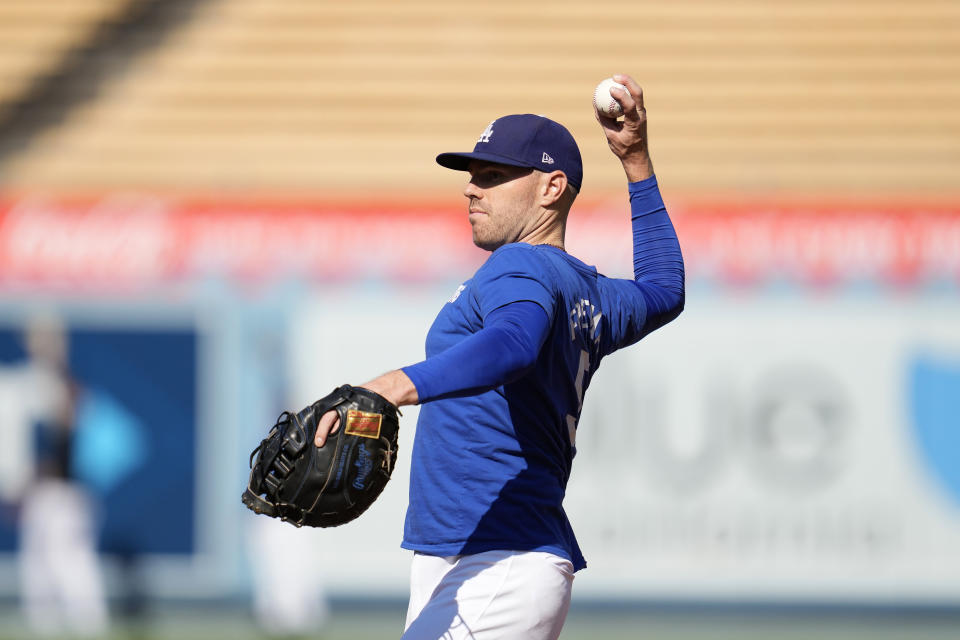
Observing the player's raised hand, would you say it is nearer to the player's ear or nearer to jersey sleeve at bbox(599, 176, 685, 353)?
jersey sleeve at bbox(599, 176, 685, 353)

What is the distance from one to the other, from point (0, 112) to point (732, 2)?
19.1 ft

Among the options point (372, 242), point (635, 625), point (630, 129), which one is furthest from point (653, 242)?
point (635, 625)

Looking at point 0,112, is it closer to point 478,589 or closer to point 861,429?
point 861,429

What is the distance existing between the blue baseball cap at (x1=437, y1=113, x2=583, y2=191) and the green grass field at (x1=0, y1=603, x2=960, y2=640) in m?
5.18

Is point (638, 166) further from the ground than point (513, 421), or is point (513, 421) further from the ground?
point (638, 166)

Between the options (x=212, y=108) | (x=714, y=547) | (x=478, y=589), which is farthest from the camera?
(x=212, y=108)

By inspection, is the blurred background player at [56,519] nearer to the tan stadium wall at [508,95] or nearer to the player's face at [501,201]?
the tan stadium wall at [508,95]

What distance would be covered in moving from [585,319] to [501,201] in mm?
351

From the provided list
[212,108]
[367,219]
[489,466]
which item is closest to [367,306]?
[367,219]

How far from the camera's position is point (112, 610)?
25.4ft

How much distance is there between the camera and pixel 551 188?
2709mm

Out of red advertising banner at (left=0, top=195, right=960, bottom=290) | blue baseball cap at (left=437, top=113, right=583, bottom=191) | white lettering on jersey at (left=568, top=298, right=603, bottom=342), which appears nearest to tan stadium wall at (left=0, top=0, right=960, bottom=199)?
red advertising banner at (left=0, top=195, right=960, bottom=290)

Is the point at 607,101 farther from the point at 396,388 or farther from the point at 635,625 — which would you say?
the point at 635,625

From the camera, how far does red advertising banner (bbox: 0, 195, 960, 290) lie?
7762 millimetres
